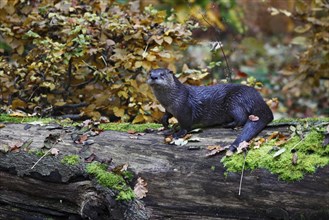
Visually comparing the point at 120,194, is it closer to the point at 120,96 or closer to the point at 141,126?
the point at 141,126

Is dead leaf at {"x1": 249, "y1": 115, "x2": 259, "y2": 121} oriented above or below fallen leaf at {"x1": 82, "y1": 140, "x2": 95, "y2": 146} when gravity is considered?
above

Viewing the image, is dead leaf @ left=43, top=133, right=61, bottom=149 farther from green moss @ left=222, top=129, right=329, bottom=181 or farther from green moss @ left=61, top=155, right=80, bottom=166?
green moss @ left=222, top=129, right=329, bottom=181

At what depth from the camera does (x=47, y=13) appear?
5.66 metres

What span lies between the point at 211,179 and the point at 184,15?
2492 mm

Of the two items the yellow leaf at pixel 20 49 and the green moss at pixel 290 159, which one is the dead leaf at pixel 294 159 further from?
the yellow leaf at pixel 20 49

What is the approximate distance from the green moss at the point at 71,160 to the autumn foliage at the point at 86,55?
1326mm

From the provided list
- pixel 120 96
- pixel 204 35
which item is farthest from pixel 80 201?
pixel 204 35

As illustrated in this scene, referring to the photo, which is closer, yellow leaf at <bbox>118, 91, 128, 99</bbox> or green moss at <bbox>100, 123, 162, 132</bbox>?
green moss at <bbox>100, 123, 162, 132</bbox>

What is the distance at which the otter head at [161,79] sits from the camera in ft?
14.0

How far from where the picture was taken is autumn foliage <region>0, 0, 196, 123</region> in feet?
17.6

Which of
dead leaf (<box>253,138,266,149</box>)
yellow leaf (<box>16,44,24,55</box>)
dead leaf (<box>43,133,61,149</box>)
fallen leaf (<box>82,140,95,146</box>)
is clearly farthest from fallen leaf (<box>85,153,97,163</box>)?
yellow leaf (<box>16,44,24,55</box>)

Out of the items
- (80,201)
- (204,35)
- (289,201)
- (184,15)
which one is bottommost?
(204,35)

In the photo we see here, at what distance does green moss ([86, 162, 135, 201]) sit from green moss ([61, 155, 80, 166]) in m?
0.14

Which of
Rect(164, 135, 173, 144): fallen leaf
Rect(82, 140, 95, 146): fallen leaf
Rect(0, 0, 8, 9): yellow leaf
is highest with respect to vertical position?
Rect(0, 0, 8, 9): yellow leaf
